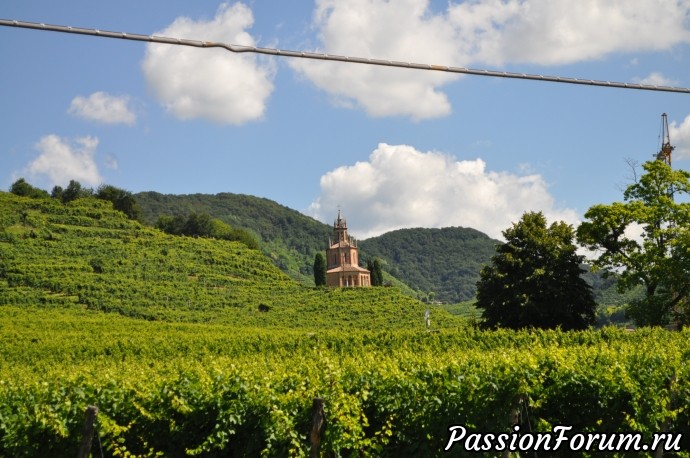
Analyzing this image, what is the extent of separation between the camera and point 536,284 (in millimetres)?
35219

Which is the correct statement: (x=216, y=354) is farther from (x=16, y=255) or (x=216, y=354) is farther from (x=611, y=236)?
(x=16, y=255)

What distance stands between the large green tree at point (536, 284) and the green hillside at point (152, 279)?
2222 cm

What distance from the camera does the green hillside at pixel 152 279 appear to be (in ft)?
188

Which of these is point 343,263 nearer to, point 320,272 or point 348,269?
point 348,269

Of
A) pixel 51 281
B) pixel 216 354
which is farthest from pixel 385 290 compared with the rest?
pixel 216 354

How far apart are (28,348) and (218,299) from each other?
35.3m

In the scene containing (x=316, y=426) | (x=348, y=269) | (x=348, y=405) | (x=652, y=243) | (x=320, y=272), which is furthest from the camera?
(x=348, y=269)

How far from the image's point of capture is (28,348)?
2947cm

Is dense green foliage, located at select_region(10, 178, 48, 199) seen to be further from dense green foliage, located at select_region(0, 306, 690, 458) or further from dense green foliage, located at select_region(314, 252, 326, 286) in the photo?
dense green foliage, located at select_region(0, 306, 690, 458)

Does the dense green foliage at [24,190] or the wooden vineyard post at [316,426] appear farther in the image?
the dense green foliage at [24,190]

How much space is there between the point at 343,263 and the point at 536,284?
77757 millimetres

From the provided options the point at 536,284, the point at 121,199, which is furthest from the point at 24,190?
the point at 536,284

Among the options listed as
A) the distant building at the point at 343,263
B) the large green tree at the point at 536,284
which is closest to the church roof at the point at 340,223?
the distant building at the point at 343,263

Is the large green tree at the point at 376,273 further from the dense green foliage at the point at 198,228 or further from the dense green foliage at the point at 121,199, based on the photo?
the dense green foliage at the point at 121,199
